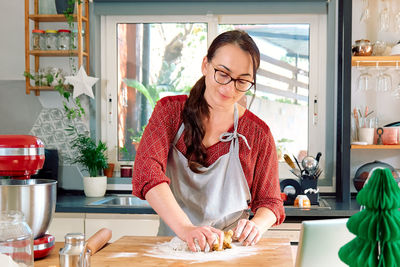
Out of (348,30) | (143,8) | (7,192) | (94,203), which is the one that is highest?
(143,8)

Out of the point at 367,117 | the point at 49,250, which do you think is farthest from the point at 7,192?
the point at 367,117

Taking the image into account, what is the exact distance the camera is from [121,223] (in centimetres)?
284

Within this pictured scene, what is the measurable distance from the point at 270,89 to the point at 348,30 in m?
0.71

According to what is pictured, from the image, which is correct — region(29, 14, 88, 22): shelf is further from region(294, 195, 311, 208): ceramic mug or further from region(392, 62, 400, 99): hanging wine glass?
region(392, 62, 400, 99): hanging wine glass

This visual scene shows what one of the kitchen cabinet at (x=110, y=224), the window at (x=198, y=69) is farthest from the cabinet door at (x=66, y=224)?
the window at (x=198, y=69)

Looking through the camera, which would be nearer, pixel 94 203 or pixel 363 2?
pixel 94 203

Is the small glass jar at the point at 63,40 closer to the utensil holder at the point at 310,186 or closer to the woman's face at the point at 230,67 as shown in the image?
the utensil holder at the point at 310,186

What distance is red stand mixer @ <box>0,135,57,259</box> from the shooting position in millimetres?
1262

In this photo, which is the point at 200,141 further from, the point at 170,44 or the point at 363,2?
the point at 363,2

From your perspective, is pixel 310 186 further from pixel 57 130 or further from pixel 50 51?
pixel 50 51

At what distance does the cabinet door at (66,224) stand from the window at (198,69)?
2.49 feet

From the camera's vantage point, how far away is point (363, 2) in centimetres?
331

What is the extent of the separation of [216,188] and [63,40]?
6.77ft

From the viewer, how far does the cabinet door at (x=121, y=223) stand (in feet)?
9.28
